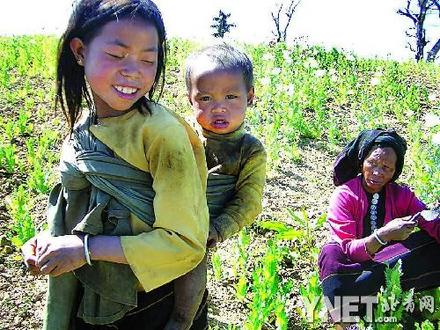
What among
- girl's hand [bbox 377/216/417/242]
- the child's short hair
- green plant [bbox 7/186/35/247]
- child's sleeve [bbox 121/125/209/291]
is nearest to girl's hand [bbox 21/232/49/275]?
child's sleeve [bbox 121/125/209/291]

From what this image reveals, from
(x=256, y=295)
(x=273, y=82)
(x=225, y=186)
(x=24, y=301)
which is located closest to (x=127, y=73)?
(x=225, y=186)

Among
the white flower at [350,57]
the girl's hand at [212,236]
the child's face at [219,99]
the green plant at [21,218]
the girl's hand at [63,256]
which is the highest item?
the white flower at [350,57]

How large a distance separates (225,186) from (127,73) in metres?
0.68

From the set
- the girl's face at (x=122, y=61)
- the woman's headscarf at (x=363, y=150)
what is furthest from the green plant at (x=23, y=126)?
the girl's face at (x=122, y=61)

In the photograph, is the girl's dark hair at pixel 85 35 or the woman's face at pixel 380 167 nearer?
the girl's dark hair at pixel 85 35

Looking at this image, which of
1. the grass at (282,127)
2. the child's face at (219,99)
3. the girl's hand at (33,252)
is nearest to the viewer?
the girl's hand at (33,252)

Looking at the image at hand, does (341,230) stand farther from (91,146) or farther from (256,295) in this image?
(91,146)

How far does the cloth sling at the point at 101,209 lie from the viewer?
1.48 meters

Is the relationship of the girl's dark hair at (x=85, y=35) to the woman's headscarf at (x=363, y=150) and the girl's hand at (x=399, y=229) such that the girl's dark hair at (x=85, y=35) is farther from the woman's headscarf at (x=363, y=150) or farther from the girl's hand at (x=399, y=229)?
the woman's headscarf at (x=363, y=150)

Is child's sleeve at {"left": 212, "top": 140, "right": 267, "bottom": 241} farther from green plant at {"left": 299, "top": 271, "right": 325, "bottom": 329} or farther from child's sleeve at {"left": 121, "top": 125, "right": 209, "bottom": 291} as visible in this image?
green plant at {"left": 299, "top": 271, "right": 325, "bottom": 329}

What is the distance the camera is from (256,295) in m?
2.99

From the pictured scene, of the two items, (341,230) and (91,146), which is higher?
(91,146)

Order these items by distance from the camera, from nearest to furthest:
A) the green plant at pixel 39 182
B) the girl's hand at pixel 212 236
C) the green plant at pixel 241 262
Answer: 1. the girl's hand at pixel 212 236
2. the green plant at pixel 241 262
3. the green plant at pixel 39 182

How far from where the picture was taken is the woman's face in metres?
3.07
